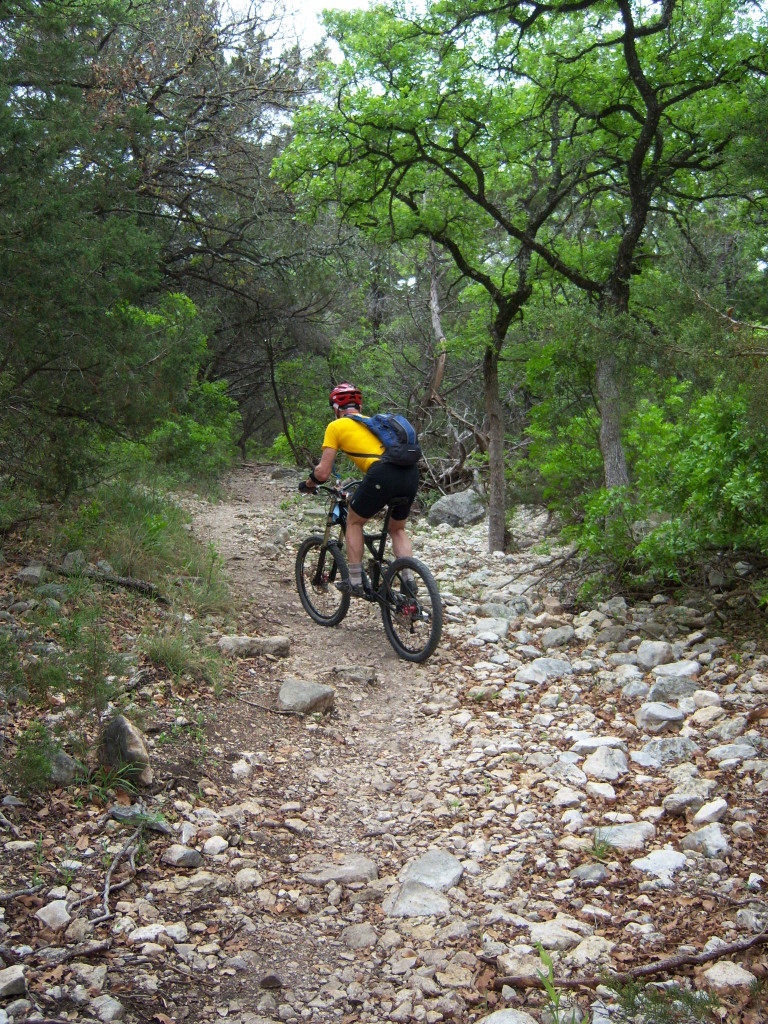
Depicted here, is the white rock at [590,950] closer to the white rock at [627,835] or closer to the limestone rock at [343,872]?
the white rock at [627,835]

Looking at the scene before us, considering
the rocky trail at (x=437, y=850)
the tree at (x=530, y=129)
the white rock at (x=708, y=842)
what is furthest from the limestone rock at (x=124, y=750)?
the tree at (x=530, y=129)

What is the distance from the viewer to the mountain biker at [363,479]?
6.52m

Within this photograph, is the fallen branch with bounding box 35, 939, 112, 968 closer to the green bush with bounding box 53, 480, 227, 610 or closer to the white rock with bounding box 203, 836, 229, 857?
the white rock with bounding box 203, 836, 229, 857

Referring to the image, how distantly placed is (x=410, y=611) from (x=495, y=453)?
448 cm

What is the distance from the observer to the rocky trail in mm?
2611

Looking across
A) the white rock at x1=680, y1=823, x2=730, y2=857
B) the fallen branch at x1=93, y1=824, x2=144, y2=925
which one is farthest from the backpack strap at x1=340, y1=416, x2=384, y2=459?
the white rock at x1=680, y1=823, x2=730, y2=857

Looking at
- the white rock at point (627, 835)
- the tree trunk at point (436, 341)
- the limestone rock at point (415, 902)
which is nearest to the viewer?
the limestone rock at point (415, 902)

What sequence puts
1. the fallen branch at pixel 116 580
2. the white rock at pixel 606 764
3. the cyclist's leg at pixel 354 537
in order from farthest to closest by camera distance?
the cyclist's leg at pixel 354 537 < the fallen branch at pixel 116 580 < the white rock at pixel 606 764

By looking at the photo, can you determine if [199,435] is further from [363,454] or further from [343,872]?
[343,872]

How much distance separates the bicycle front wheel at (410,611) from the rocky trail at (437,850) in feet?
0.87

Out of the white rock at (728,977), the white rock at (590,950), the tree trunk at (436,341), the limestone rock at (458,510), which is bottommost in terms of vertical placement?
the white rock at (590,950)

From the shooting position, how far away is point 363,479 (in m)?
6.52

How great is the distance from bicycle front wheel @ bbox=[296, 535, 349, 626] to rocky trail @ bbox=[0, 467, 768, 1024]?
98cm

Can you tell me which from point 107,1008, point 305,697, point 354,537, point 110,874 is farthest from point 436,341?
point 107,1008
